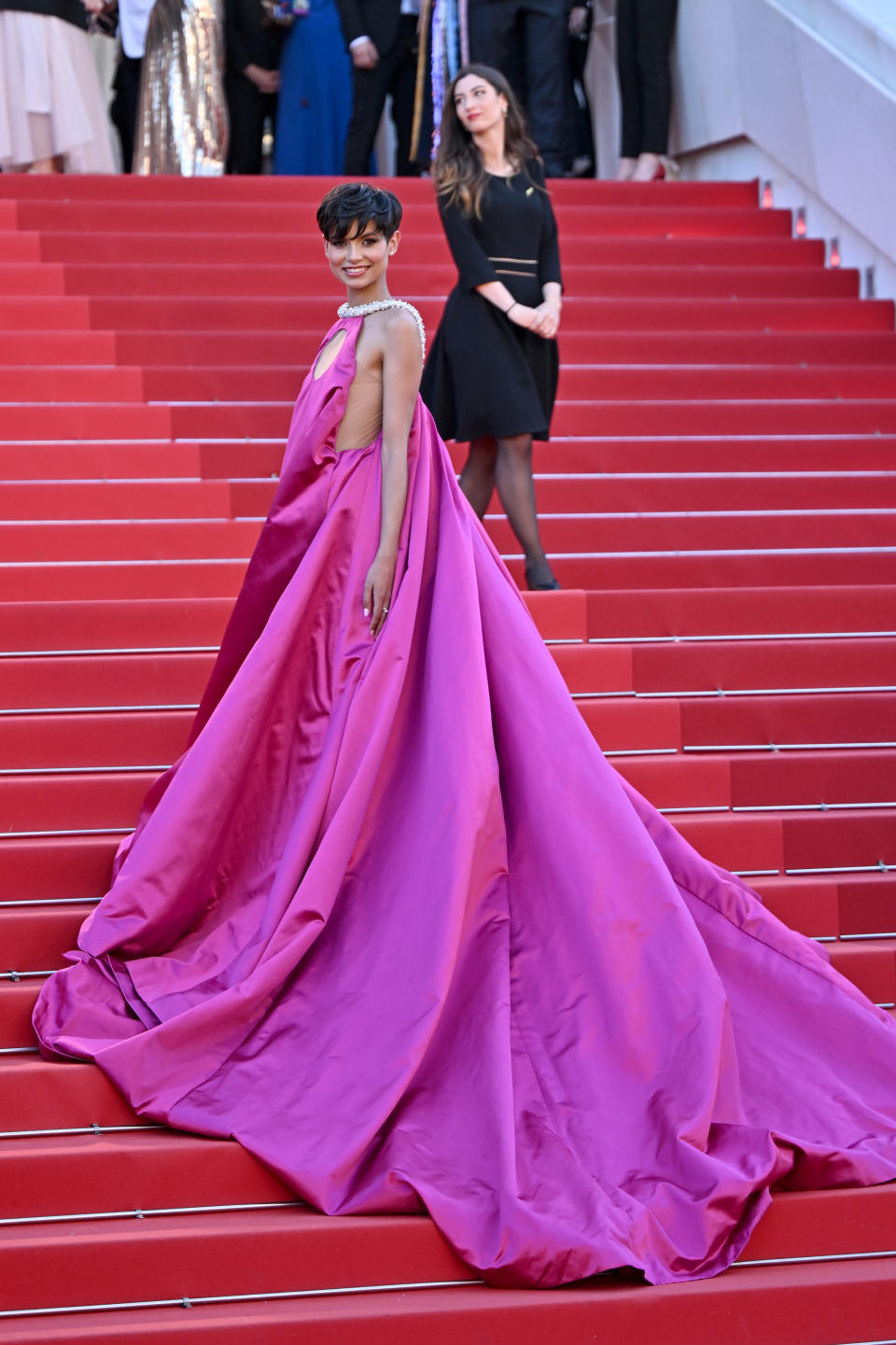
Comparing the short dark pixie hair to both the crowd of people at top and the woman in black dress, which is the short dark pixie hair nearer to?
the woman in black dress

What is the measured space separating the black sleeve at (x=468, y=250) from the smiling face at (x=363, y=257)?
1.55m

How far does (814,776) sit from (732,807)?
244mm

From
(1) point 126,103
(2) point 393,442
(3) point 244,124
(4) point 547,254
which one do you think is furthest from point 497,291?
(1) point 126,103

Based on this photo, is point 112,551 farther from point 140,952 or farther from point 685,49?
point 685,49

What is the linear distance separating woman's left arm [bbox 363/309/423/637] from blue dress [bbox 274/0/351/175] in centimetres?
618

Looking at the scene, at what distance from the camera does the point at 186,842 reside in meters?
3.35

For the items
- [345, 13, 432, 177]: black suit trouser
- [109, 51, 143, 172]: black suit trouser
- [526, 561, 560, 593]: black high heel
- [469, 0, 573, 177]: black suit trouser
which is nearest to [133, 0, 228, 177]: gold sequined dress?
[109, 51, 143, 172]: black suit trouser

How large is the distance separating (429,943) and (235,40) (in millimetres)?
7008

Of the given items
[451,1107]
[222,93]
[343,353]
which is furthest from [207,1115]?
[222,93]

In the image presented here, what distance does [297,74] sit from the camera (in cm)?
913

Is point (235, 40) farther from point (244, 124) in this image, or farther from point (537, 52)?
point (537, 52)

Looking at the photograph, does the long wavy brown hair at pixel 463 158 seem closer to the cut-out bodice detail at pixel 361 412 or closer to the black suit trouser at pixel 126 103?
the cut-out bodice detail at pixel 361 412

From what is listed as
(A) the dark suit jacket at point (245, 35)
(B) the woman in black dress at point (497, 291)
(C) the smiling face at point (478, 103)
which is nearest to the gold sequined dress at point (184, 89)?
(A) the dark suit jacket at point (245, 35)

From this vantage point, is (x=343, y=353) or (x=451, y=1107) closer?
(x=451, y=1107)
